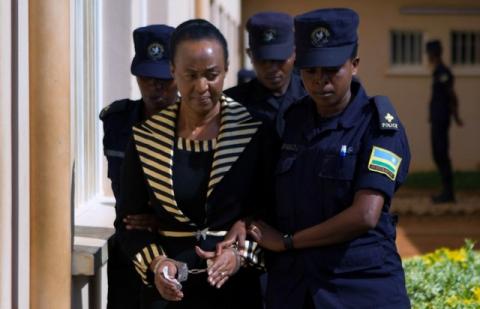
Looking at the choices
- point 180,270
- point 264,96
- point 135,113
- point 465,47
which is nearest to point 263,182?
point 180,270

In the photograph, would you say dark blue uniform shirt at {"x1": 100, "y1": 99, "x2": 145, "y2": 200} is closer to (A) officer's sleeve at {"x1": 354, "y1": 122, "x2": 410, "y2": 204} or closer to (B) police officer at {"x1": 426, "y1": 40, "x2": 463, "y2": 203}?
(A) officer's sleeve at {"x1": 354, "y1": 122, "x2": 410, "y2": 204}

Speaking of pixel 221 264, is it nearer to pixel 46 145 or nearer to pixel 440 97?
pixel 46 145

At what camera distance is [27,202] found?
4.43 meters

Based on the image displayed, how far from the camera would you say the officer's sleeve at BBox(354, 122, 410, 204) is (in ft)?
12.8

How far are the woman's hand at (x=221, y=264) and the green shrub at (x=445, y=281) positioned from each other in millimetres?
1814

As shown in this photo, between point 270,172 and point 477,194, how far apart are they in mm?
15099

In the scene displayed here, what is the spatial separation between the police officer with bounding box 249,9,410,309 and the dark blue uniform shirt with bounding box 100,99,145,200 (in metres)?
0.98

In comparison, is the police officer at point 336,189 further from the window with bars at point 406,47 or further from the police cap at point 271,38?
the window with bars at point 406,47

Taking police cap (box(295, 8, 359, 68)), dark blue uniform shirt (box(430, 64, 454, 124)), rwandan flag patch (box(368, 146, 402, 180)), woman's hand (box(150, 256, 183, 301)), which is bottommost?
dark blue uniform shirt (box(430, 64, 454, 124))

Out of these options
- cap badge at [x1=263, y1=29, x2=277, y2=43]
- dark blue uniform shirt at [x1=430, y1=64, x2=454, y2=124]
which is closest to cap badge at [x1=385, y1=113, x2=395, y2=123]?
cap badge at [x1=263, y1=29, x2=277, y2=43]

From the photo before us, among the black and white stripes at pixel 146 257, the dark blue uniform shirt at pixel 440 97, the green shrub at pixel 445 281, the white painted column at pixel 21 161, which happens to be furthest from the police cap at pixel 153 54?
the dark blue uniform shirt at pixel 440 97

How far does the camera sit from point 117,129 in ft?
16.3

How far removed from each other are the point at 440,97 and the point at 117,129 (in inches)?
483

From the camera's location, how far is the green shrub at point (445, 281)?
18.7 ft
